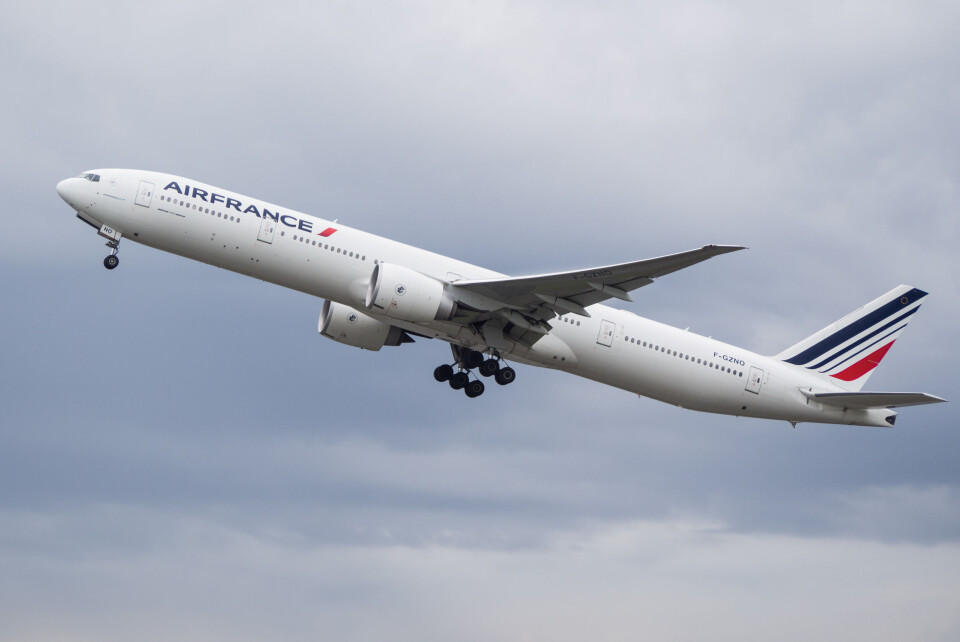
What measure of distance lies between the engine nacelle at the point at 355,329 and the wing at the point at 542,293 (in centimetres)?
600

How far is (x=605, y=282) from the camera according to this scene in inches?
1619

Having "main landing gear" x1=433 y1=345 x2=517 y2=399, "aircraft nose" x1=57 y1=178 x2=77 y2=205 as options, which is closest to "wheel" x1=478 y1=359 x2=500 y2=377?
"main landing gear" x1=433 y1=345 x2=517 y2=399

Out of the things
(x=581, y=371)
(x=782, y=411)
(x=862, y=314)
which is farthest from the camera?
(x=862, y=314)

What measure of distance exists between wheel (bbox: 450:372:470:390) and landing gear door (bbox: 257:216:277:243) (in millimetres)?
10712

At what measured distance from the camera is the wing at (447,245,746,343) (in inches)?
1583

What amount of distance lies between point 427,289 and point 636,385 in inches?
405

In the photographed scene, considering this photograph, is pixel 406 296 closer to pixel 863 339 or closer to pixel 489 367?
pixel 489 367

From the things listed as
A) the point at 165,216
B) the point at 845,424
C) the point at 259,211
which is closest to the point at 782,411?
the point at 845,424

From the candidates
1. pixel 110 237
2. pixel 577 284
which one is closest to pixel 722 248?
pixel 577 284

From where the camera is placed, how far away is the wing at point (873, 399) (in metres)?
44.9

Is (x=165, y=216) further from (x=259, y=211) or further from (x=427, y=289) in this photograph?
(x=427, y=289)

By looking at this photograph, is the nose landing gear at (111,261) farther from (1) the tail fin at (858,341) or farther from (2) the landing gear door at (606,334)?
(1) the tail fin at (858,341)

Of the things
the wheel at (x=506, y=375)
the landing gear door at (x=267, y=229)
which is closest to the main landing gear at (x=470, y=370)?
the wheel at (x=506, y=375)

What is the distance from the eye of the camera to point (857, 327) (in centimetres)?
5206
